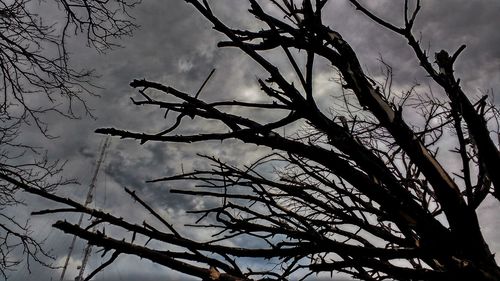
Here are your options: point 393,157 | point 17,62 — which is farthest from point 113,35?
point 393,157

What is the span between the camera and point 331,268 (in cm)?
124

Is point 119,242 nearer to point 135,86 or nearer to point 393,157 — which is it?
point 135,86

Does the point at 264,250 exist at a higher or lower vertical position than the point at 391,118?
lower

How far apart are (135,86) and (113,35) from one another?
14.4 feet

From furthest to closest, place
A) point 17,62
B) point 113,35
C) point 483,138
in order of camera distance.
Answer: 1. point 113,35
2. point 17,62
3. point 483,138

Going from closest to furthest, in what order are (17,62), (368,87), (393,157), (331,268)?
(331,268)
(368,87)
(393,157)
(17,62)

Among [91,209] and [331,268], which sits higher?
[91,209]

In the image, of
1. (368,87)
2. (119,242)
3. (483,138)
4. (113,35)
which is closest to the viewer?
(119,242)

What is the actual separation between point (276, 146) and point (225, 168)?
0.39 metres

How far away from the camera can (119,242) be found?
3.19 feet

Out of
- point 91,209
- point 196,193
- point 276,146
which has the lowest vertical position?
point 91,209

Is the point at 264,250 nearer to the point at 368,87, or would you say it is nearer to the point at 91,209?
the point at 91,209

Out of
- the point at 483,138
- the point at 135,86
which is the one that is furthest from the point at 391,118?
the point at 135,86

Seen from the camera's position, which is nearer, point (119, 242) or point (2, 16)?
point (119, 242)
